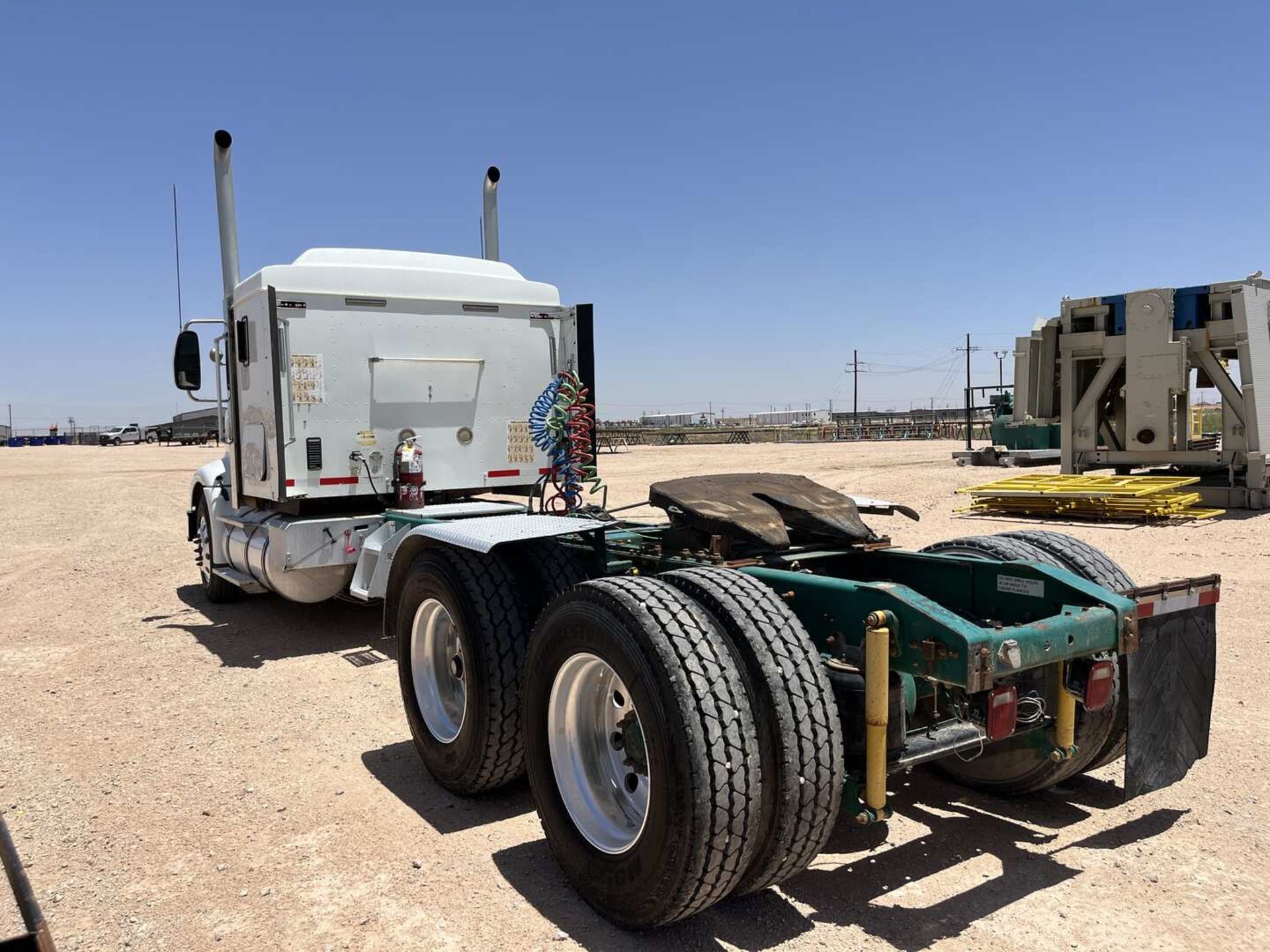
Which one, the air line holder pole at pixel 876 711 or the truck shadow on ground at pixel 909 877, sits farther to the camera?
the truck shadow on ground at pixel 909 877

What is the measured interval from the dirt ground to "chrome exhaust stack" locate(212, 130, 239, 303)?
10.5 feet

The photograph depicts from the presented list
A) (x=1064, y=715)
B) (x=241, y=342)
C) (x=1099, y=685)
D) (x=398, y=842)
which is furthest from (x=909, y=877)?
(x=241, y=342)

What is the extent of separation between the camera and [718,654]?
292 centimetres

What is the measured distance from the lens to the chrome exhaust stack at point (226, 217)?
7840 mm

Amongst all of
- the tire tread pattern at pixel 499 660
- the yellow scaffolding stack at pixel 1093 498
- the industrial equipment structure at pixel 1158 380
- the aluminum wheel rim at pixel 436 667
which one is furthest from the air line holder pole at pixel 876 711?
the industrial equipment structure at pixel 1158 380

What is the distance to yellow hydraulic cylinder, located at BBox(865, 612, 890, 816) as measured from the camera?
2840 millimetres

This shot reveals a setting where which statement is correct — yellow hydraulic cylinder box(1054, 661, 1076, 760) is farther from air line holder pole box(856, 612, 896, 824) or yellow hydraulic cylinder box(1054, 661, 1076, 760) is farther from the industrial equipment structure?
the industrial equipment structure

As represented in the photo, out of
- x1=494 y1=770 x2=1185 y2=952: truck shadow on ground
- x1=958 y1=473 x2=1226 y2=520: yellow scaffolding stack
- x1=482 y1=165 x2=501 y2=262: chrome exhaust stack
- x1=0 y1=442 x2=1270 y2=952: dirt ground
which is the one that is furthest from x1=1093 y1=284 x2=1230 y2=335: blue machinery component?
x1=494 y1=770 x2=1185 y2=952: truck shadow on ground

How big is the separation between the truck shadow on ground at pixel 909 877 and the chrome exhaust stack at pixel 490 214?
659 centimetres

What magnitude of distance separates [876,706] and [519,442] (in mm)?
5697

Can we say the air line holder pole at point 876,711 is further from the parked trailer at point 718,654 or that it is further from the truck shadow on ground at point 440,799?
the truck shadow on ground at point 440,799

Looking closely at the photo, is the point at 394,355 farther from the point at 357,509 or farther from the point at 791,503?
the point at 791,503

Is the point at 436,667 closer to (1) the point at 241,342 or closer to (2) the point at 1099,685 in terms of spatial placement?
(2) the point at 1099,685

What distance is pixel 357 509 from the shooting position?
7.78 m
